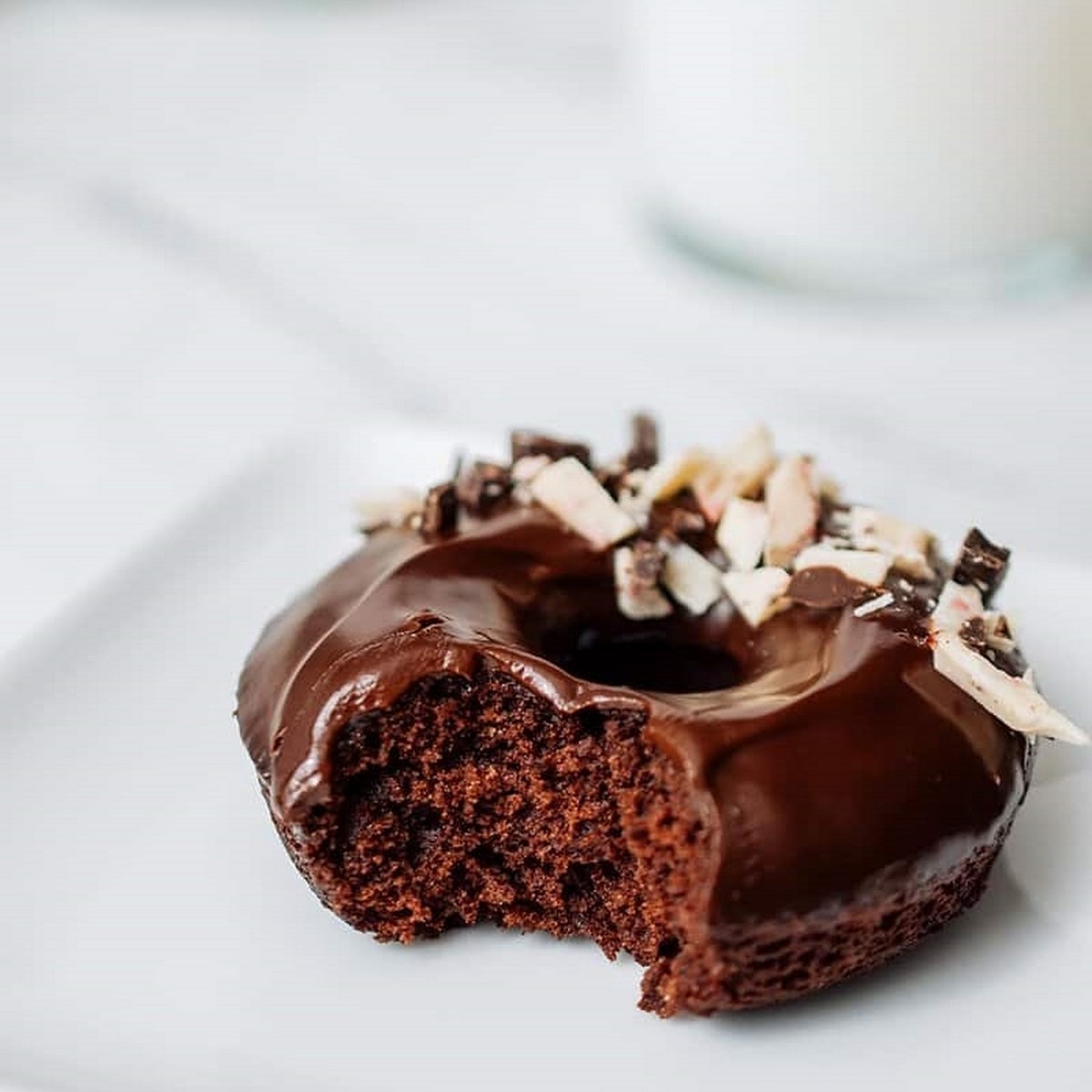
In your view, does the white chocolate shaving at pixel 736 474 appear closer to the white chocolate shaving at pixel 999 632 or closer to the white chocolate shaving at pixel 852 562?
the white chocolate shaving at pixel 852 562

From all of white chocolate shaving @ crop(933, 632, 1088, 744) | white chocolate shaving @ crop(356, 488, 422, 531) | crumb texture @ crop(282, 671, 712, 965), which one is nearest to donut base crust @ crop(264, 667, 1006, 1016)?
crumb texture @ crop(282, 671, 712, 965)

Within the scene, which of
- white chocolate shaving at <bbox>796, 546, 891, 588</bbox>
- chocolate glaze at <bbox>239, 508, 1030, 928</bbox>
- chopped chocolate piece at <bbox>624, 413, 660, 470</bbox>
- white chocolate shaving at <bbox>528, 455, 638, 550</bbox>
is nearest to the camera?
chocolate glaze at <bbox>239, 508, 1030, 928</bbox>

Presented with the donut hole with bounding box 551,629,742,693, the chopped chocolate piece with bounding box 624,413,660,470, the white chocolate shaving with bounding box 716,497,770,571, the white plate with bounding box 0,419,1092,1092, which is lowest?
the white plate with bounding box 0,419,1092,1092

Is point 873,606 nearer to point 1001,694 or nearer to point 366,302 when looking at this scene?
point 1001,694

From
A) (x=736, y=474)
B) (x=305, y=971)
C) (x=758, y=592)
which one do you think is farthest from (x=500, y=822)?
(x=736, y=474)

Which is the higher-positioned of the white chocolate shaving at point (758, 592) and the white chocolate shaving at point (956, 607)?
the white chocolate shaving at point (956, 607)

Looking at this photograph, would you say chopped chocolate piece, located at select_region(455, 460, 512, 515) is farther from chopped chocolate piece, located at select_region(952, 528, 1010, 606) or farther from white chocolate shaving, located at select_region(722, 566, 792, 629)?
chopped chocolate piece, located at select_region(952, 528, 1010, 606)

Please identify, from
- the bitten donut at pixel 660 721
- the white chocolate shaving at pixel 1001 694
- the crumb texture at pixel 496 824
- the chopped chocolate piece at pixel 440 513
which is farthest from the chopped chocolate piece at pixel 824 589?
the chopped chocolate piece at pixel 440 513
